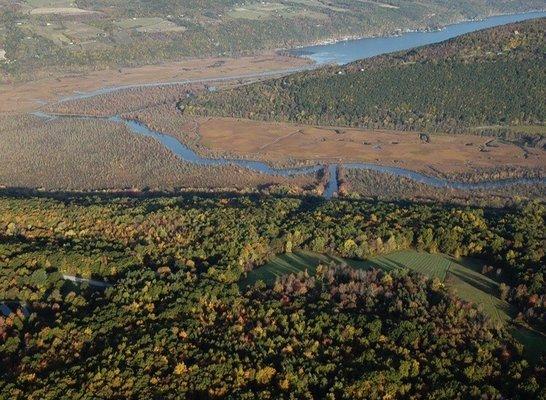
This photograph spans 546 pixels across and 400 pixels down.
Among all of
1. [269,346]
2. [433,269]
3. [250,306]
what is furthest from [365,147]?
→ [269,346]

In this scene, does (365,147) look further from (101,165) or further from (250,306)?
(250,306)

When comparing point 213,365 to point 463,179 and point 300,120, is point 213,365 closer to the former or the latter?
point 463,179

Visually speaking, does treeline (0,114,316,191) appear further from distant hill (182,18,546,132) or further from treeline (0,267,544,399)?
treeline (0,267,544,399)

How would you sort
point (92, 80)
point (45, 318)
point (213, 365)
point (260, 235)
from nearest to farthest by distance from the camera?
point (213, 365) < point (45, 318) < point (260, 235) < point (92, 80)

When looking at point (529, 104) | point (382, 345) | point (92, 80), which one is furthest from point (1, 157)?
point (529, 104)

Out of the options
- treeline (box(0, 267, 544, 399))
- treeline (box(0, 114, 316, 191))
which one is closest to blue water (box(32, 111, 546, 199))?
treeline (box(0, 114, 316, 191))

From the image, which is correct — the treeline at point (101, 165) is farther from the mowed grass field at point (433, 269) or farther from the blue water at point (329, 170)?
the mowed grass field at point (433, 269)
